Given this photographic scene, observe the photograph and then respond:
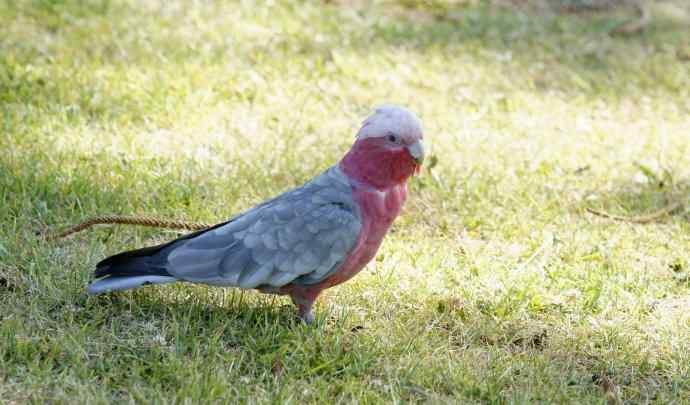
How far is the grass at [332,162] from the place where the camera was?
2695 mm

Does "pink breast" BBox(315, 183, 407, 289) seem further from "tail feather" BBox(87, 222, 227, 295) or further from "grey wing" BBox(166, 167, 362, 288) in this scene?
"tail feather" BBox(87, 222, 227, 295)

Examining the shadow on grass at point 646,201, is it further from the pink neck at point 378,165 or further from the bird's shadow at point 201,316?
the bird's shadow at point 201,316

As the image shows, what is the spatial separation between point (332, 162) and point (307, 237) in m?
1.52

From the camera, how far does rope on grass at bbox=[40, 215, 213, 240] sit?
320cm

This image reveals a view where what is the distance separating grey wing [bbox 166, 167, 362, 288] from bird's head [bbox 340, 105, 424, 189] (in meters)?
0.09

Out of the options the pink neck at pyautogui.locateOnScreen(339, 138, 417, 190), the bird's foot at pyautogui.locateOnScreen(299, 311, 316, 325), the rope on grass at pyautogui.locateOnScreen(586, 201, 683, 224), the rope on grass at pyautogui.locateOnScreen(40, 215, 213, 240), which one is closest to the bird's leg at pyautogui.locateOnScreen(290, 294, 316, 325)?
the bird's foot at pyautogui.locateOnScreen(299, 311, 316, 325)

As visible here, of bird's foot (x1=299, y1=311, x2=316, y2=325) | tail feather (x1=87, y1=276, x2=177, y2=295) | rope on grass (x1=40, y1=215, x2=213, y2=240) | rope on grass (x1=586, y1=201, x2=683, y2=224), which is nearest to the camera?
tail feather (x1=87, y1=276, x2=177, y2=295)

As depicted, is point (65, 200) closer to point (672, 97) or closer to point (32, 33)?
point (32, 33)

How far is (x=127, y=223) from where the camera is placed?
128 inches

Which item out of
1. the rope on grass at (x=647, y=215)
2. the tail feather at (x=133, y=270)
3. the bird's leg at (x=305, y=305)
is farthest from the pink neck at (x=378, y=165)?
the rope on grass at (x=647, y=215)

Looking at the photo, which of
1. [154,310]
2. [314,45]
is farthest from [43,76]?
[154,310]

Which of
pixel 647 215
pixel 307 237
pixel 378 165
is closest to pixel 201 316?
pixel 307 237

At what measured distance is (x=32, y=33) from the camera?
530 centimetres

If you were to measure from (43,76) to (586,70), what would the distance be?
134 inches
